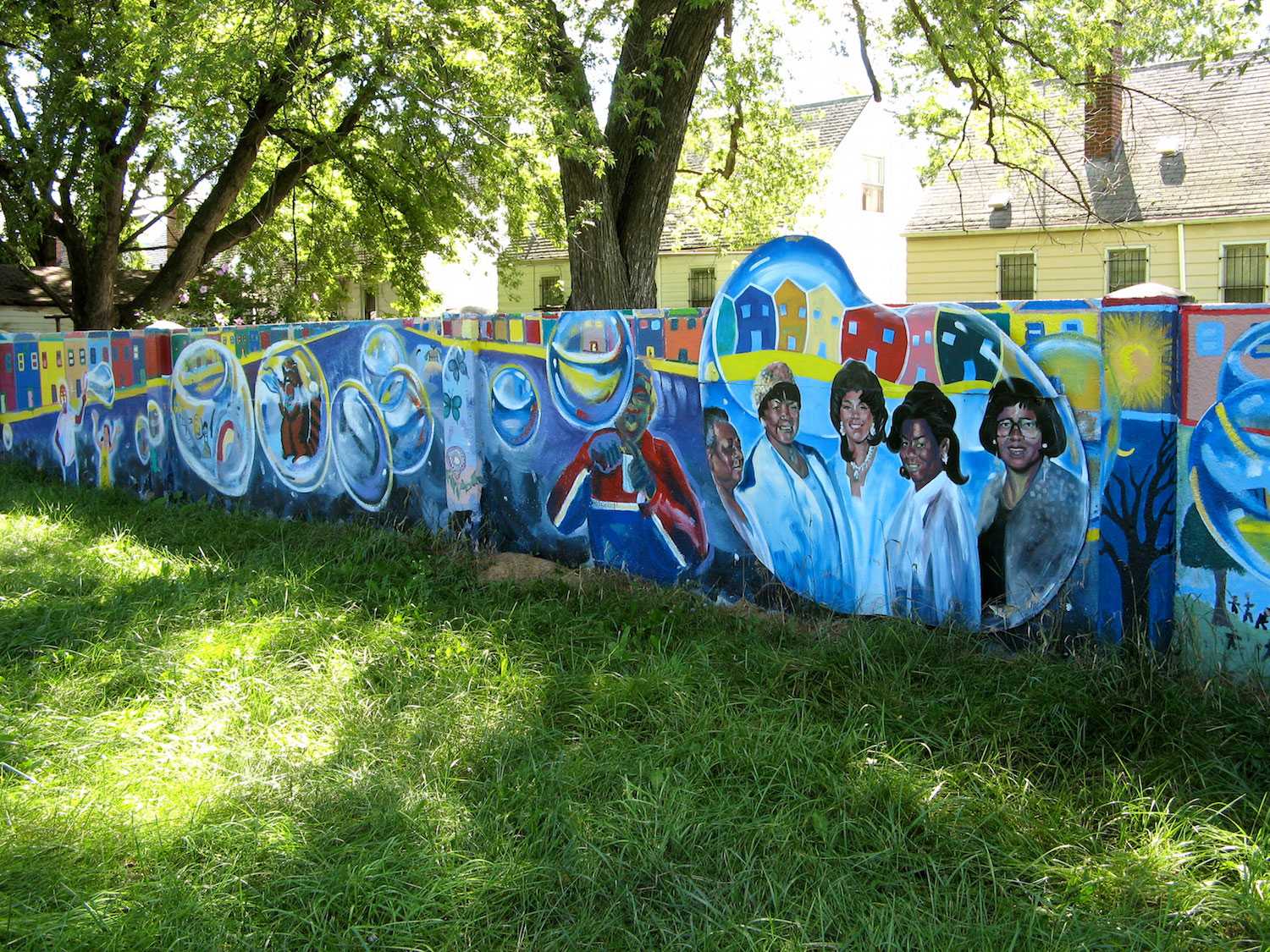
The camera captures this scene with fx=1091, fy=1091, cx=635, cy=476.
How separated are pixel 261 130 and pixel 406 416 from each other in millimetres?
10163

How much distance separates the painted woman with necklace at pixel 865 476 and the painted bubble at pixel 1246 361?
1.42 m

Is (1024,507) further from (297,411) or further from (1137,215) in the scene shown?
(1137,215)

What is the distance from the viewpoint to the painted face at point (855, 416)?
5.17 metres

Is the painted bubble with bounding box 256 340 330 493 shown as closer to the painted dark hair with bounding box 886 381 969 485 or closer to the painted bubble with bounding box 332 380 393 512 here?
the painted bubble with bounding box 332 380 393 512

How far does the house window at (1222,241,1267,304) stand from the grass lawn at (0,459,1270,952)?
17.4 meters

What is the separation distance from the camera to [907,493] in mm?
5047

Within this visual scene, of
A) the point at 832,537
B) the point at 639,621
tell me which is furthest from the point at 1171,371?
the point at 639,621

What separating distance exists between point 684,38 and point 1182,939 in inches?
328

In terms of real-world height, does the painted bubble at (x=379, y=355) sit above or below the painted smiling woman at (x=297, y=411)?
above

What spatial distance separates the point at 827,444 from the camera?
5336 mm

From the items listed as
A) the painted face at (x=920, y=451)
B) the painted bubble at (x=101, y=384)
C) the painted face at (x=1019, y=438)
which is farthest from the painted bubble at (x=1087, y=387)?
the painted bubble at (x=101, y=384)

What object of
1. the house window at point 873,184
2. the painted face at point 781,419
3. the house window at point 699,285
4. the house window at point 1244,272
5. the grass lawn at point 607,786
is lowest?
the grass lawn at point 607,786

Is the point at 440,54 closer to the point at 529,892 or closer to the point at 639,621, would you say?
the point at 639,621

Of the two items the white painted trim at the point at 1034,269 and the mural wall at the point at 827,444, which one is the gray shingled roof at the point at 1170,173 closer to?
the white painted trim at the point at 1034,269
